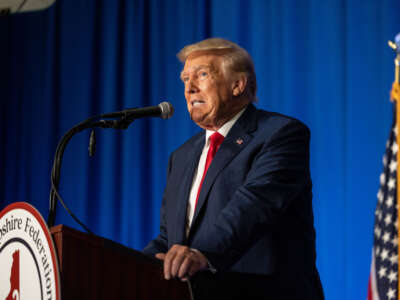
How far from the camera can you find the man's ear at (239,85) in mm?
2688

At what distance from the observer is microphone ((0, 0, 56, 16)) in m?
4.77

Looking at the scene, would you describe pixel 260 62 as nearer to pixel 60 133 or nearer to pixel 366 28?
pixel 366 28

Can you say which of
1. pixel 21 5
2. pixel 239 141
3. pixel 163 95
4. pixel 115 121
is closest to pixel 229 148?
pixel 239 141

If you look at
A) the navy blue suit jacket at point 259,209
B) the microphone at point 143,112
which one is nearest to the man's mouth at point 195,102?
the navy blue suit jacket at point 259,209

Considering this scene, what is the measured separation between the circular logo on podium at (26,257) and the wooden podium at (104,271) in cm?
3

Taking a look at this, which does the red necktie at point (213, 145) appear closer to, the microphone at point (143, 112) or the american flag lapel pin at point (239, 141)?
the american flag lapel pin at point (239, 141)

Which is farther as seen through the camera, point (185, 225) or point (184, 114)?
point (184, 114)

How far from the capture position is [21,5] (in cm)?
488

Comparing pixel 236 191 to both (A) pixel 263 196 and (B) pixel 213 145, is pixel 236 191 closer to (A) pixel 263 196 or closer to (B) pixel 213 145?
(A) pixel 263 196

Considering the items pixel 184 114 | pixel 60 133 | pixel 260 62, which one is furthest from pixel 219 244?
pixel 60 133

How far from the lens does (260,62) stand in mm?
3973

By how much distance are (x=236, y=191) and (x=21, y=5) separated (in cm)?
336

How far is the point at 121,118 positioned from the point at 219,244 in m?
0.59

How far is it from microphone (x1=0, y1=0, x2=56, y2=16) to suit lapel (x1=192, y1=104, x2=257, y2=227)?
2.90m
